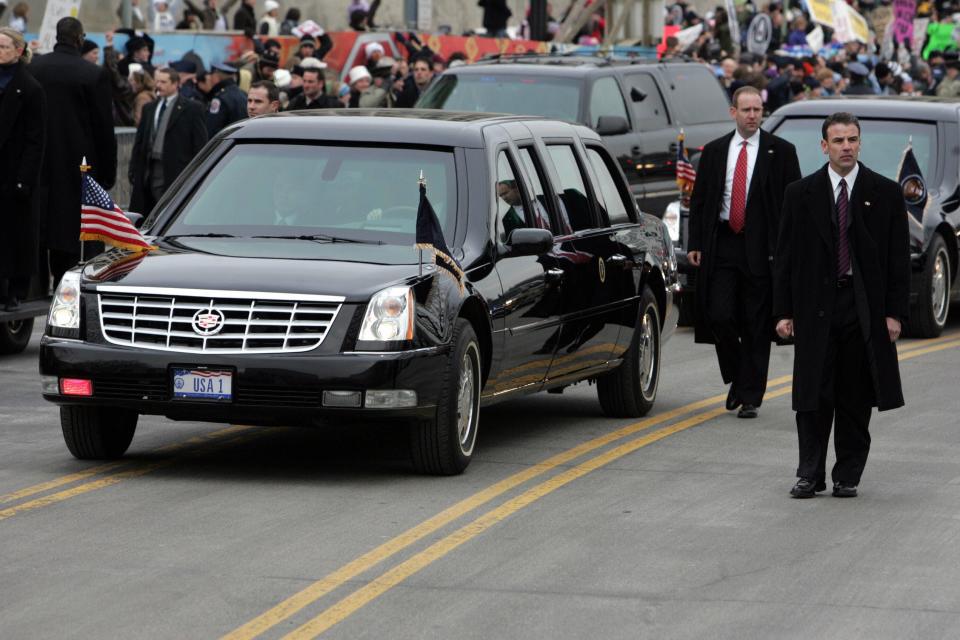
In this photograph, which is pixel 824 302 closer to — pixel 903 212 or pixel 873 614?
pixel 903 212

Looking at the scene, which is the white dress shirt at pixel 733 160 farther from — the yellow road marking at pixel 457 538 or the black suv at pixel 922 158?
the black suv at pixel 922 158

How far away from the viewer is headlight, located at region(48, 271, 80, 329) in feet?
31.7

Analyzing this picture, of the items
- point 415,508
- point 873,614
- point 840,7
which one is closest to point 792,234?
point 415,508

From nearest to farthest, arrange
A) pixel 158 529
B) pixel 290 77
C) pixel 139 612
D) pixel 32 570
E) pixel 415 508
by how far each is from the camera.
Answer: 1. pixel 139 612
2. pixel 32 570
3. pixel 158 529
4. pixel 415 508
5. pixel 290 77

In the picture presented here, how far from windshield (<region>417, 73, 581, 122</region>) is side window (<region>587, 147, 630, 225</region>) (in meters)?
7.07

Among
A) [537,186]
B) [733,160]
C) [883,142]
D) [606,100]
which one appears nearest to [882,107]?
[883,142]

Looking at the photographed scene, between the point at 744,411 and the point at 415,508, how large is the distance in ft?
13.2

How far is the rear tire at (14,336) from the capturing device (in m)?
15.2

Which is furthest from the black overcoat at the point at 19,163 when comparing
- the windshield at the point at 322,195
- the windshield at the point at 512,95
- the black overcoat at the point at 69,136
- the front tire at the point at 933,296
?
the front tire at the point at 933,296

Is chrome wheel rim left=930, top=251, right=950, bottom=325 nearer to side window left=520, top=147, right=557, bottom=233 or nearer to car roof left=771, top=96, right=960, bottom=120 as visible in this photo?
car roof left=771, top=96, right=960, bottom=120

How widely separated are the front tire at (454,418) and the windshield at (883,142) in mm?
8949

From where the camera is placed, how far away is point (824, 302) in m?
9.51

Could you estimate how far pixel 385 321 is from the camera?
9.34m

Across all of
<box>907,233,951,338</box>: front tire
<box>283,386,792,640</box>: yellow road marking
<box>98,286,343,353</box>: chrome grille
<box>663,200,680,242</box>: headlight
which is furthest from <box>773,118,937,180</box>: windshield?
<box>98,286,343,353</box>: chrome grille
